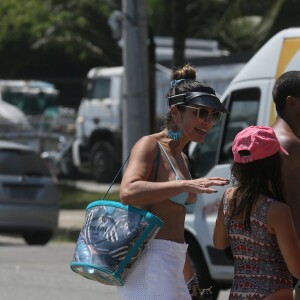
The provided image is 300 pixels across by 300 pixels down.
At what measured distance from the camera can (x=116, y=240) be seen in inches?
180

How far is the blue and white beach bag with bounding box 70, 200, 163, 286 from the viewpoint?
4.59 m

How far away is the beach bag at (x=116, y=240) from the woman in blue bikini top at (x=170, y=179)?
0.07 m

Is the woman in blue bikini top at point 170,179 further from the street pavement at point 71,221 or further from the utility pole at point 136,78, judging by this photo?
the street pavement at point 71,221

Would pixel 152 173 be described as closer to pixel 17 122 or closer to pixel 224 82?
pixel 224 82

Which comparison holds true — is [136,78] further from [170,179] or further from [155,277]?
[155,277]

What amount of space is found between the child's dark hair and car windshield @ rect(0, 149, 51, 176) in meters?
11.5

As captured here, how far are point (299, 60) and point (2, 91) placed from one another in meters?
25.2

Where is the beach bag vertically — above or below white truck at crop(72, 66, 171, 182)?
above

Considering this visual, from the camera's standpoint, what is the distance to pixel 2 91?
32.6 meters

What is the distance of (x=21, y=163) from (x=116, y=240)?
11560 mm

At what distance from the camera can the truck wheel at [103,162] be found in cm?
2614

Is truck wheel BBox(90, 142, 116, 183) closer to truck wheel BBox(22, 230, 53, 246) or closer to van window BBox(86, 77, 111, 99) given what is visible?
van window BBox(86, 77, 111, 99)

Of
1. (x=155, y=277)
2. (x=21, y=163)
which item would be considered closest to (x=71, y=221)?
(x=21, y=163)

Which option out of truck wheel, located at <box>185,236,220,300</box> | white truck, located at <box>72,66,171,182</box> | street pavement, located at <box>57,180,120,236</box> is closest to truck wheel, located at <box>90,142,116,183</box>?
white truck, located at <box>72,66,171,182</box>
